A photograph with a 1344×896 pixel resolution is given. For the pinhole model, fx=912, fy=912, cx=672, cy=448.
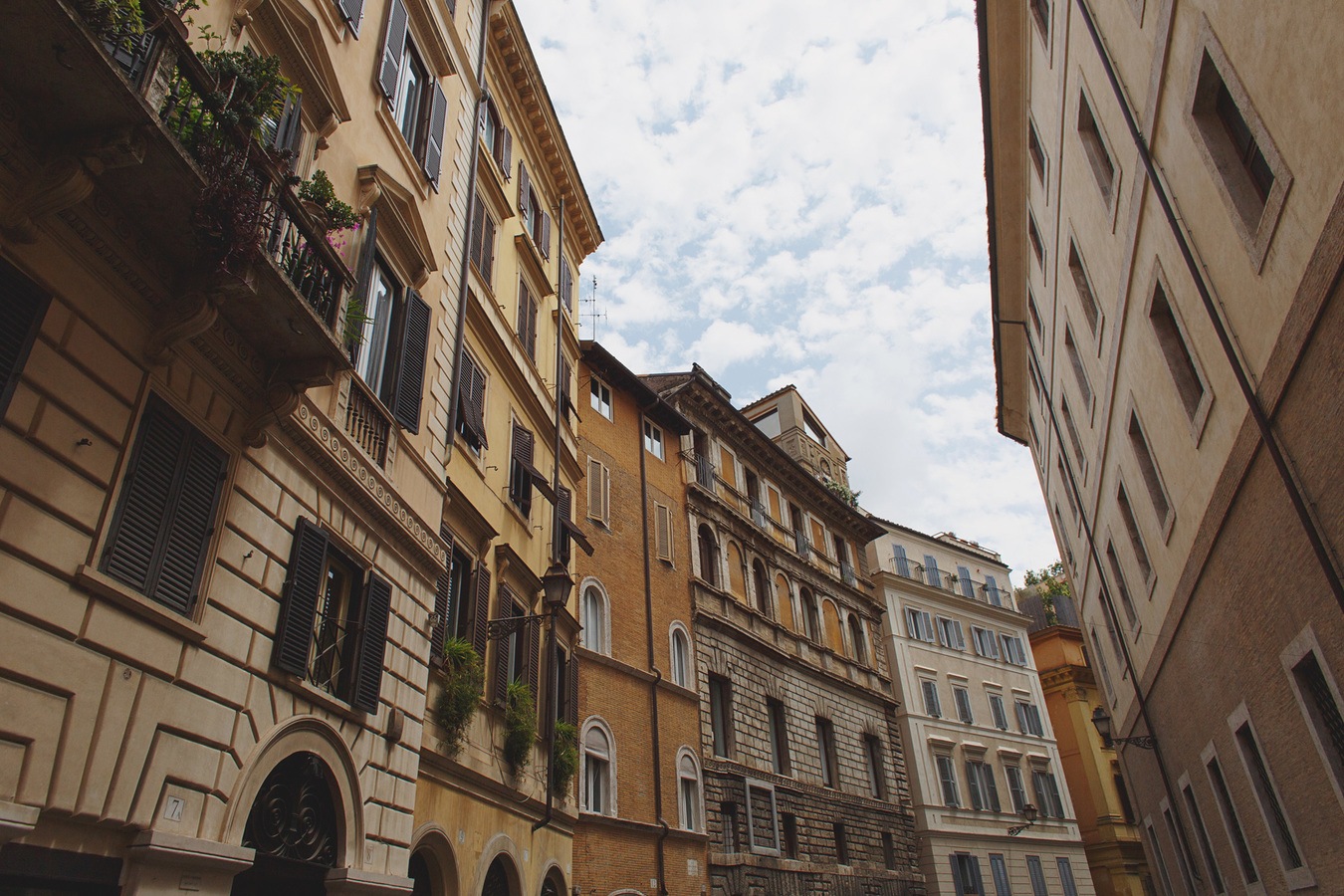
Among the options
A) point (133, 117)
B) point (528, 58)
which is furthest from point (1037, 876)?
point (133, 117)

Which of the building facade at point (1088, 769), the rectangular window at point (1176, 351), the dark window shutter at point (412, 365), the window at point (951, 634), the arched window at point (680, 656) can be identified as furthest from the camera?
the building facade at point (1088, 769)

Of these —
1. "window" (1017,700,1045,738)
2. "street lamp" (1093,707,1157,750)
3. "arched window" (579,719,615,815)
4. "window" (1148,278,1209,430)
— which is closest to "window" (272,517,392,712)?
"arched window" (579,719,615,815)

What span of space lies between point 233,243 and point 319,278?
170cm

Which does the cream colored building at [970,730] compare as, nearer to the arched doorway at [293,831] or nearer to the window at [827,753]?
the window at [827,753]

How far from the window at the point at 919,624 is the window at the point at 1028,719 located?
5.76 m

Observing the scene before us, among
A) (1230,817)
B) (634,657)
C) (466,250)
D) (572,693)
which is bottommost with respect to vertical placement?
(1230,817)

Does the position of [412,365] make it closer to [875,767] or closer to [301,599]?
[301,599]

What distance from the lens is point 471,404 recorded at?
13.2 meters

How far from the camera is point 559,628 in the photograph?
16281mm

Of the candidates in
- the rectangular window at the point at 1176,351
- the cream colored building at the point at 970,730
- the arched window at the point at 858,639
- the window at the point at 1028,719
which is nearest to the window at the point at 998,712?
the cream colored building at the point at 970,730

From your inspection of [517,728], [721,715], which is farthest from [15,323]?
[721,715]

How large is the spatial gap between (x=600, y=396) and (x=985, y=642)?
83.2ft

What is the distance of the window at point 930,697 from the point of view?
35.2 metres

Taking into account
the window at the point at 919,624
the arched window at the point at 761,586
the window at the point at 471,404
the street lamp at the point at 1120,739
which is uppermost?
the window at the point at 919,624
